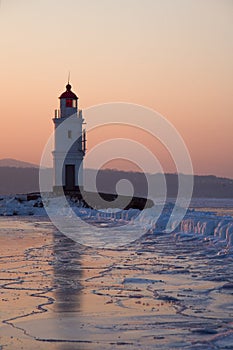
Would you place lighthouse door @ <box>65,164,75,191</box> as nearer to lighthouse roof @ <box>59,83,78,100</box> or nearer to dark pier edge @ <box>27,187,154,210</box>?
dark pier edge @ <box>27,187,154,210</box>

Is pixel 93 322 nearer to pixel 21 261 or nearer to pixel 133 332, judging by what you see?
pixel 133 332

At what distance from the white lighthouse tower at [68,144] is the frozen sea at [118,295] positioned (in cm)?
2457

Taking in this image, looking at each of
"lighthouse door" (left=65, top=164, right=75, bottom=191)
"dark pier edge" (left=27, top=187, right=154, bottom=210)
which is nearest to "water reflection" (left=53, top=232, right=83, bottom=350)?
"dark pier edge" (left=27, top=187, right=154, bottom=210)

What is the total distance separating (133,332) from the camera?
6.50m

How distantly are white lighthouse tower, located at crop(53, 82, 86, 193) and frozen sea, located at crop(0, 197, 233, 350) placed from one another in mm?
24567

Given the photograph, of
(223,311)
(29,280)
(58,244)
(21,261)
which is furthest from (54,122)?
(223,311)

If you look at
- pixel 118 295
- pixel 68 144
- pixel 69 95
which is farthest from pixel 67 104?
pixel 118 295

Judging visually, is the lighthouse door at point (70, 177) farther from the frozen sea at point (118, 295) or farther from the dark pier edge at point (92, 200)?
the frozen sea at point (118, 295)

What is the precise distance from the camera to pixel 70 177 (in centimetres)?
4125

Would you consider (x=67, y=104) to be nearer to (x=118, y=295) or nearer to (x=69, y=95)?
(x=69, y=95)

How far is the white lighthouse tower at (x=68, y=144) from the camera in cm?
4081

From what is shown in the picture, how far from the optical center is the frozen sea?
6.27m

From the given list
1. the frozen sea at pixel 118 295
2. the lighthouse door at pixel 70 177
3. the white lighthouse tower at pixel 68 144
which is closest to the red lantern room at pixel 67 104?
the white lighthouse tower at pixel 68 144

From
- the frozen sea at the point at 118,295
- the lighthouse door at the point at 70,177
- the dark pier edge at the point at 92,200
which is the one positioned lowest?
the frozen sea at the point at 118,295
